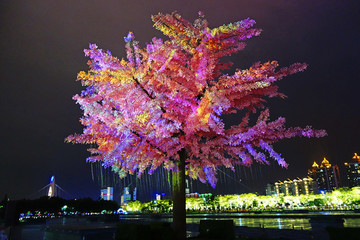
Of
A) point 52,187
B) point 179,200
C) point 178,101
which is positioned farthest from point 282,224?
point 52,187

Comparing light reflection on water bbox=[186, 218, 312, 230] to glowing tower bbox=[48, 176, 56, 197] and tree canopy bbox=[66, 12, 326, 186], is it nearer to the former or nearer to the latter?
tree canopy bbox=[66, 12, 326, 186]

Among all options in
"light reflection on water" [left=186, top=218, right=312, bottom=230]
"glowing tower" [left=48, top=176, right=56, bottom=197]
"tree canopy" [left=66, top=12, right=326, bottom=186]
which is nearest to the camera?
"tree canopy" [left=66, top=12, right=326, bottom=186]

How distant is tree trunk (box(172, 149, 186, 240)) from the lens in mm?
10148

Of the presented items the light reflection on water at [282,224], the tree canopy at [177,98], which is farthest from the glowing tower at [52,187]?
the tree canopy at [177,98]

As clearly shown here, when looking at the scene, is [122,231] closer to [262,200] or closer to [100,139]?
[100,139]

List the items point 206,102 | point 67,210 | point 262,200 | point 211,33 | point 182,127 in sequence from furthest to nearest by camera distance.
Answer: point 262,200, point 67,210, point 182,127, point 211,33, point 206,102

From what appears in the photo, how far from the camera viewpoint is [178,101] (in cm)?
991

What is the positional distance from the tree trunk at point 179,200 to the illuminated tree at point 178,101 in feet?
0.12

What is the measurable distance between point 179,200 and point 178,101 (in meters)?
4.12

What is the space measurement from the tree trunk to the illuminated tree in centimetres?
4

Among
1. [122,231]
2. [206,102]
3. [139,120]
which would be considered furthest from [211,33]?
[122,231]

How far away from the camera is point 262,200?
306 ft

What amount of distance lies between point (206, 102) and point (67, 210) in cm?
9352

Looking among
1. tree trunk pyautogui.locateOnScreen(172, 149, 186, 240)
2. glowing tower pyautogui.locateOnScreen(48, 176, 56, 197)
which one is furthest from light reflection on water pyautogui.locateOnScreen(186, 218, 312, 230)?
glowing tower pyautogui.locateOnScreen(48, 176, 56, 197)
